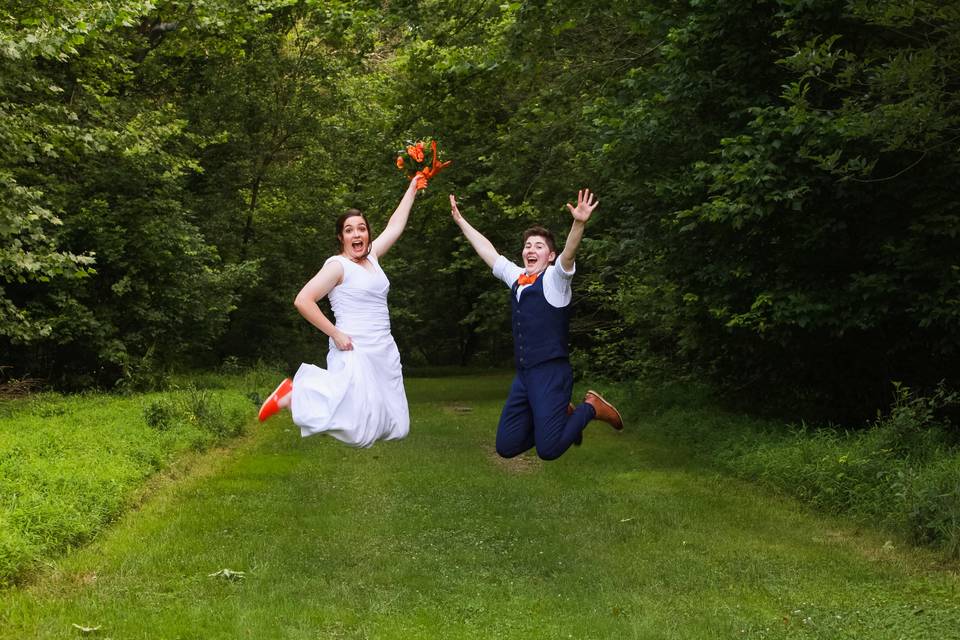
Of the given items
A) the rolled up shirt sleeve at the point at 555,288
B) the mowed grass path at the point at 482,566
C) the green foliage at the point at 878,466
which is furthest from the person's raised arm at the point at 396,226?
the green foliage at the point at 878,466

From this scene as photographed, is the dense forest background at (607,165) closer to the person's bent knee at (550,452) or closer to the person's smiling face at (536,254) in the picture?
the person's smiling face at (536,254)

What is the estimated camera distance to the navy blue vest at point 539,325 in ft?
26.1

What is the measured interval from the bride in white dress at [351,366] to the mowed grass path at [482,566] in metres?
1.33

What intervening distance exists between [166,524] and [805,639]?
20.3 ft

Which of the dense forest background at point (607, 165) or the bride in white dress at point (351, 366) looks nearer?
the bride in white dress at point (351, 366)

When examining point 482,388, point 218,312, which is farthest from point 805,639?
point 482,388

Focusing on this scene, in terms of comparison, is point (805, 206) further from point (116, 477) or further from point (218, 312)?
point (218, 312)

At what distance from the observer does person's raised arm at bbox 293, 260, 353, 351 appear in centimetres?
724

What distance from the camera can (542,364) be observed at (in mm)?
8109

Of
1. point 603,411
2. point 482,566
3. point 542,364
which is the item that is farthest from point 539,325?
point 482,566

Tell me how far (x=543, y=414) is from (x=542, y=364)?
1.32ft

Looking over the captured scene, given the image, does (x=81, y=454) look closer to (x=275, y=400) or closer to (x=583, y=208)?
(x=275, y=400)

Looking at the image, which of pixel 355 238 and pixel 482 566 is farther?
pixel 482 566

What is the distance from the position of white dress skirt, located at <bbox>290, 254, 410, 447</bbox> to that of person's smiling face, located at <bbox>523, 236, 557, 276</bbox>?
1.16 meters
